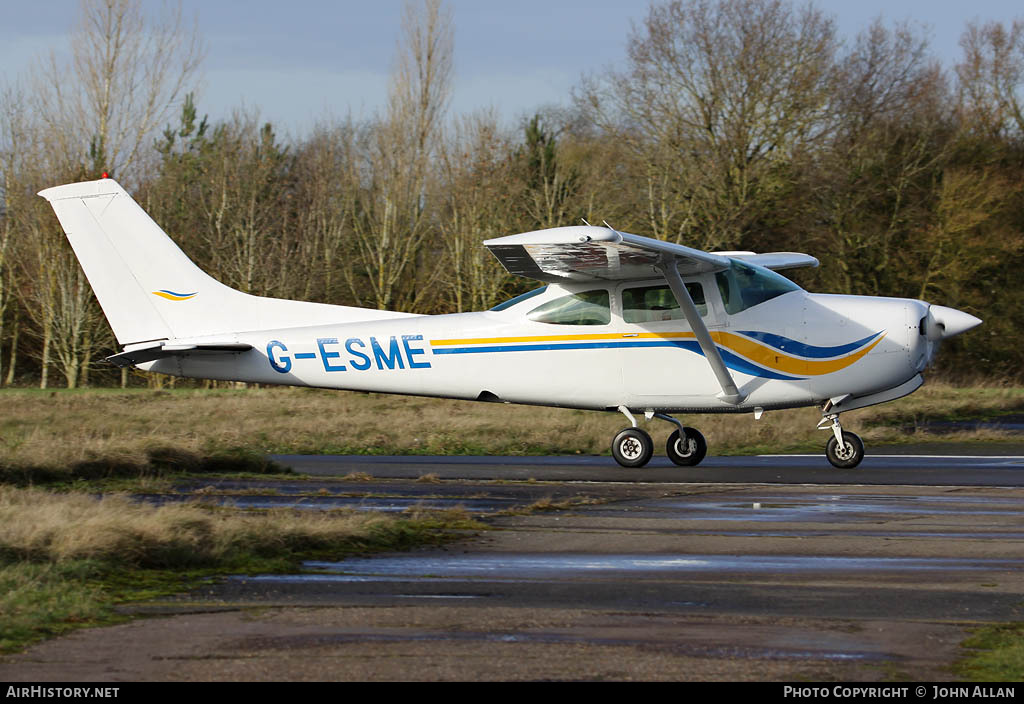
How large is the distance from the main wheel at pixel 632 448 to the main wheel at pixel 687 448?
57cm

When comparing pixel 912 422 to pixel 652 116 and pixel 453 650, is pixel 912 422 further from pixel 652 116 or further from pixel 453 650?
pixel 453 650

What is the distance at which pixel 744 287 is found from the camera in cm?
1420

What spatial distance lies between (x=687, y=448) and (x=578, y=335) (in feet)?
6.70

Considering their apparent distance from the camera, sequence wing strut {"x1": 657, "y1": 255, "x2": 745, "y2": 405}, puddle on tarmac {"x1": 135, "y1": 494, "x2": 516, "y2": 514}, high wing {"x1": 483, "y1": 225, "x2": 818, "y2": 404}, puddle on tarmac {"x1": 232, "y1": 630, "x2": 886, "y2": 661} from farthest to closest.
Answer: wing strut {"x1": 657, "y1": 255, "x2": 745, "y2": 405}
high wing {"x1": 483, "y1": 225, "x2": 818, "y2": 404}
puddle on tarmac {"x1": 135, "y1": 494, "x2": 516, "y2": 514}
puddle on tarmac {"x1": 232, "y1": 630, "x2": 886, "y2": 661}

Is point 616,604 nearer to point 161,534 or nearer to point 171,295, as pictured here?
point 161,534

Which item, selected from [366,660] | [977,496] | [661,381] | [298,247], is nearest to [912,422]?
[661,381]

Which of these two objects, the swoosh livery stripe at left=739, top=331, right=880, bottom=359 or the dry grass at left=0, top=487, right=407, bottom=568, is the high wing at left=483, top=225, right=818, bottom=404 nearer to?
the swoosh livery stripe at left=739, top=331, right=880, bottom=359

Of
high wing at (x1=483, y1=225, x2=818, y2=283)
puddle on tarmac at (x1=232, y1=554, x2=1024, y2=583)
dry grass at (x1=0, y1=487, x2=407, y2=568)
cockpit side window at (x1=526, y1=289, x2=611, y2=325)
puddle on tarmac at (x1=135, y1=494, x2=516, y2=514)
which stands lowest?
puddle on tarmac at (x1=232, y1=554, x2=1024, y2=583)

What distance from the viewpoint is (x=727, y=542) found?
8047 mm

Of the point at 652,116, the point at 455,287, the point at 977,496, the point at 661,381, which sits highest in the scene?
the point at 652,116

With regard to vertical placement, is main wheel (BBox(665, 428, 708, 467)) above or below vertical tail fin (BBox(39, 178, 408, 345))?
below

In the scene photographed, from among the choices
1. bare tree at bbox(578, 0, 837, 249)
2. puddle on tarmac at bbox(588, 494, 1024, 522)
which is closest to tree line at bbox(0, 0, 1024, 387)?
bare tree at bbox(578, 0, 837, 249)

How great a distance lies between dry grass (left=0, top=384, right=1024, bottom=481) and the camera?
1336 cm

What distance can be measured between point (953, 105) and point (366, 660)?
4468 centimetres
